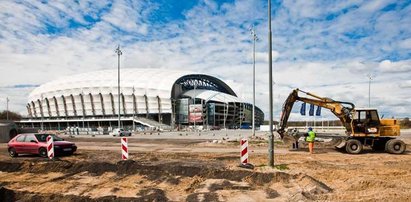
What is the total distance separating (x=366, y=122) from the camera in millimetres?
21578

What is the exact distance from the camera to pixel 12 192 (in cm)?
1123

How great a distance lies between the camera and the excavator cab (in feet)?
70.2

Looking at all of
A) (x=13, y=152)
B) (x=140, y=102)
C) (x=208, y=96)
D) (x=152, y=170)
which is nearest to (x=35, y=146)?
(x=13, y=152)

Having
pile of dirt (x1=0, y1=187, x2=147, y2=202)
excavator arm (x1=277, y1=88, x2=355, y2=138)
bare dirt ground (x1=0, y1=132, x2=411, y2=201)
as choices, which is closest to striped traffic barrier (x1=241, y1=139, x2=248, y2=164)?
bare dirt ground (x1=0, y1=132, x2=411, y2=201)

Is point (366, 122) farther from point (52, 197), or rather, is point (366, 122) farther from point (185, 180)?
point (52, 197)

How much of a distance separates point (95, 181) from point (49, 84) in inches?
5507

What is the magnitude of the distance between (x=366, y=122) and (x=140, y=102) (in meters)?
100

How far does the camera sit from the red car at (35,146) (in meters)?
20.3

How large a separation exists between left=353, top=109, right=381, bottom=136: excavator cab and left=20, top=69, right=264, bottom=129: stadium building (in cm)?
8476

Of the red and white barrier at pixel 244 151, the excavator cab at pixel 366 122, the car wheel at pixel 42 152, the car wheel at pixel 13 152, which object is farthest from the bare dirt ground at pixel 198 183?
the excavator cab at pixel 366 122

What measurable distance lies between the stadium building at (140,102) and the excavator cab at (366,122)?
84761mm

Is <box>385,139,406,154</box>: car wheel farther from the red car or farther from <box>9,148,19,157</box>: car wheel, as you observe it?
<box>9,148,19,157</box>: car wheel

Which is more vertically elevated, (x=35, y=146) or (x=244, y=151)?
(x=244, y=151)

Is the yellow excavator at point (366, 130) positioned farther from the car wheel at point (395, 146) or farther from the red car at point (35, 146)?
the red car at point (35, 146)
